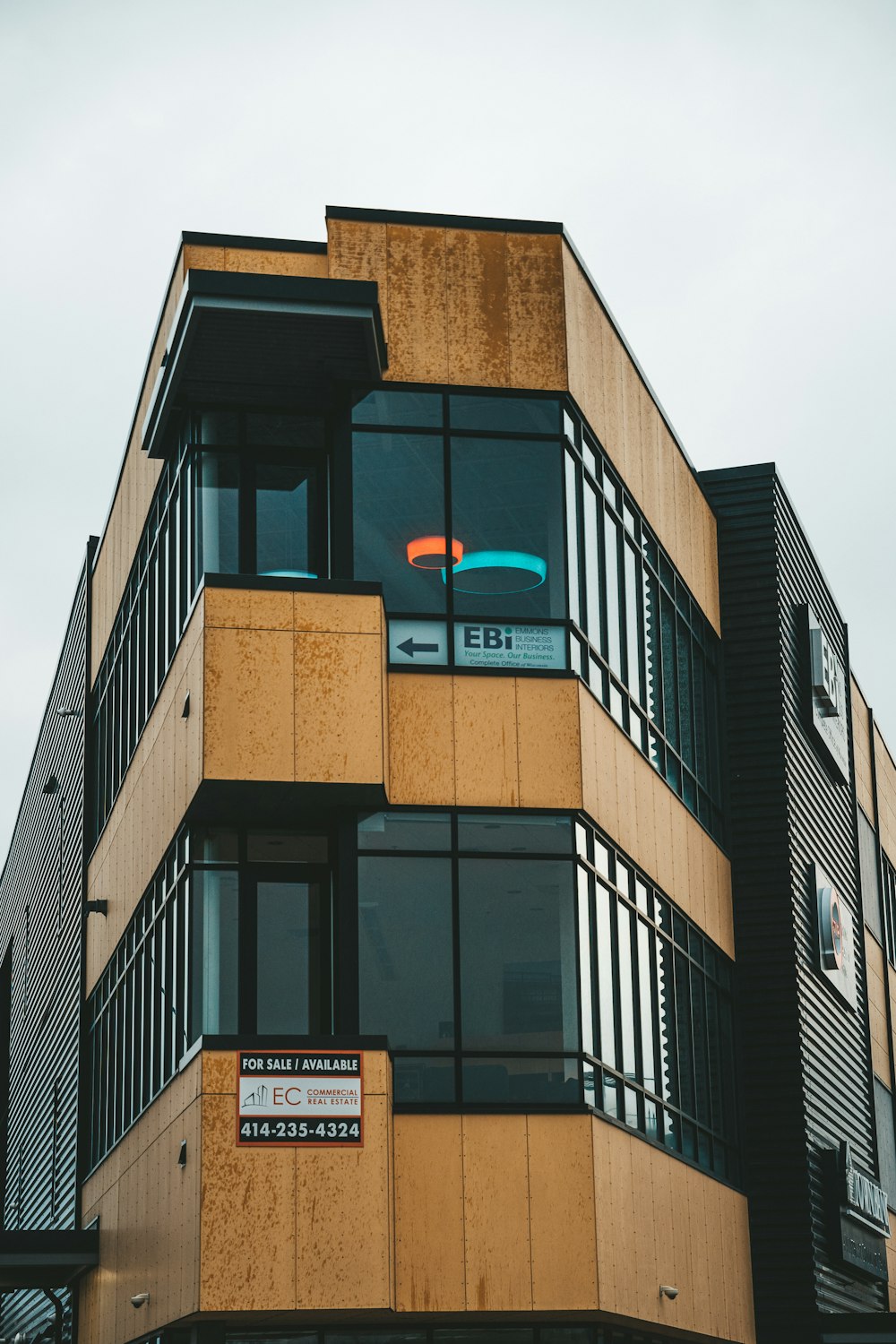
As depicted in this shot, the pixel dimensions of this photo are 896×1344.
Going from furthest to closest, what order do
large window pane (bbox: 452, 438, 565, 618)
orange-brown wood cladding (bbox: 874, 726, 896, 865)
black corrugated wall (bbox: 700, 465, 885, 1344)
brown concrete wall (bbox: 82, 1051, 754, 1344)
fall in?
orange-brown wood cladding (bbox: 874, 726, 896, 865) → black corrugated wall (bbox: 700, 465, 885, 1344) → large window pane (bbox: 452, 438, 565, 618) → brown concrete wall (bbox: 82, 1051, 754, 1344)

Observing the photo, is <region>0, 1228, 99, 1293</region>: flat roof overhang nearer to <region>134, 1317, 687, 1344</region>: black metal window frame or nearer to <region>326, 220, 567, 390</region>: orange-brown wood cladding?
<region>134, 1317, 687, 1344</region>: black metal window frame

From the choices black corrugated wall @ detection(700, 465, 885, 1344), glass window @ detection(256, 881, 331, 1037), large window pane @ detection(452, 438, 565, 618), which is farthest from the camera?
black corrugated wall @ detection(700, 465, 885, 1344)

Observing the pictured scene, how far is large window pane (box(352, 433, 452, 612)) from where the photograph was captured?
2027 centimetres

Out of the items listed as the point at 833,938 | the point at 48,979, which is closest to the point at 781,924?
the point at 833,938

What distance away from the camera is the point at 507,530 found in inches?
813

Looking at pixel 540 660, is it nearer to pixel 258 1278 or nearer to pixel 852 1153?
pixel 258 1278

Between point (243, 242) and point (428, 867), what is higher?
point (243, 242)

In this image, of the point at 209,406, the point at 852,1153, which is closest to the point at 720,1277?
the point at 852,1153

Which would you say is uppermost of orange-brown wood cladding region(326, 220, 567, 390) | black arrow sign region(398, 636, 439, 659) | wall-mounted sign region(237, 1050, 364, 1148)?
orange-brown wood cladding region(326, 220, 567, 390)

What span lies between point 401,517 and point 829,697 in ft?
35.8

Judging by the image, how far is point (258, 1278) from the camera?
1728cm

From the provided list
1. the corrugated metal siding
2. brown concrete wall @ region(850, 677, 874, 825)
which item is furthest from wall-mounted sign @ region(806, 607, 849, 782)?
the corrugated metal siding

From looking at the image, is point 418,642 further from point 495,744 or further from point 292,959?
point 292,959

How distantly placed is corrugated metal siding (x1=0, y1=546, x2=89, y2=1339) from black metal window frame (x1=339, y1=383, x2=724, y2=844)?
10.1 meters
